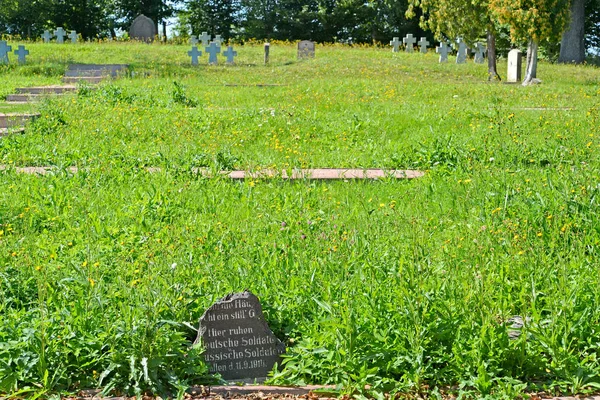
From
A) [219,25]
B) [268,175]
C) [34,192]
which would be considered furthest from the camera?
[219,25]

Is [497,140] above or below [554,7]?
below

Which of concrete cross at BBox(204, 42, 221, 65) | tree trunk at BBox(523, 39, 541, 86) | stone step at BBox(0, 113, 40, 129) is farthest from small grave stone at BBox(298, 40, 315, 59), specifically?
stone step at BBox(0, 113, 40, 129)

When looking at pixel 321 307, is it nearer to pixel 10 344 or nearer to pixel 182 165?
pixel 10 344

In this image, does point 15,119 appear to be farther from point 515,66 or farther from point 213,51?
point 515,66

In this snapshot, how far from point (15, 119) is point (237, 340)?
874 centimetres

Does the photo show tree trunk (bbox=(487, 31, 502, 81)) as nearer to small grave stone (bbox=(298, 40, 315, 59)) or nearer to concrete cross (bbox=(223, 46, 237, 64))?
small grave stone (bbox=(298, 40, 315, 59))

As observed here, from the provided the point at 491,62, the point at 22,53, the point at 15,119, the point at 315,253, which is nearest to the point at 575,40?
the point at 491,62

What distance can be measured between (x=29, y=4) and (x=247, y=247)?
39545 mm

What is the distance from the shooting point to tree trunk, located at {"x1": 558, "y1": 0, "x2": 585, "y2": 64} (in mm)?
32188

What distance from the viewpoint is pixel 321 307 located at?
15.0 ft

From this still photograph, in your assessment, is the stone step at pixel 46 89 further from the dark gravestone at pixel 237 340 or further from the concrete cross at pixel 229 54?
the dark gravestone at pixel 237 340

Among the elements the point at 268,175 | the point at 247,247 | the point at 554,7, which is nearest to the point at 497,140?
the point at 268,175

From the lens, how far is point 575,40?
3231cm

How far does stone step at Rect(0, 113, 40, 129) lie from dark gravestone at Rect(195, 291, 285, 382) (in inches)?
322
